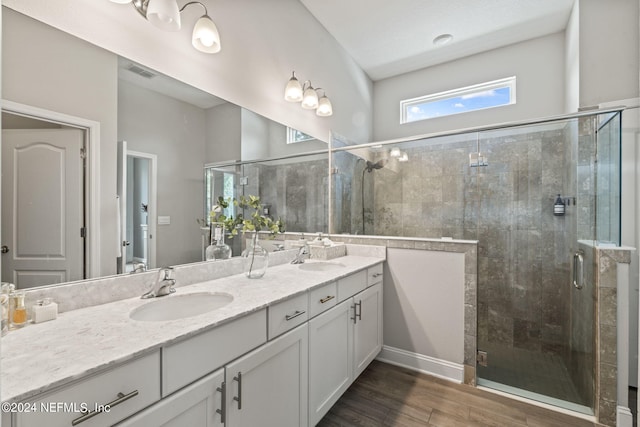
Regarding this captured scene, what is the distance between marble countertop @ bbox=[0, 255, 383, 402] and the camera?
2.24 feet

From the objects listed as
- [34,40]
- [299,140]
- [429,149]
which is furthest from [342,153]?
[34,40]

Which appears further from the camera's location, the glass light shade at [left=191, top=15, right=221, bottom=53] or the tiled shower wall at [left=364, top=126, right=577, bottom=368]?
the tiled shower wall at [left=364, top=126, right=577, bottom=368]

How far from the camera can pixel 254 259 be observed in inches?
71.0

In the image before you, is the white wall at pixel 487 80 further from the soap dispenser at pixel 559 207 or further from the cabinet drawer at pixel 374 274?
the cabinet drawer at pixel 374 274

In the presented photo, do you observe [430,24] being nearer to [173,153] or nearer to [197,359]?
[173,153]

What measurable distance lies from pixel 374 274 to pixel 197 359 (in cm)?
155

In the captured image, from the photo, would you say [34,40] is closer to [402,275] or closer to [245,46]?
[245,46]

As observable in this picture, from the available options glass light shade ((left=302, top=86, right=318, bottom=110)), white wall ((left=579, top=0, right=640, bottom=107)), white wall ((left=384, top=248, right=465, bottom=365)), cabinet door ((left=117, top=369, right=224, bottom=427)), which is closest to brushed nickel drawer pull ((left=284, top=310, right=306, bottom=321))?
cabinet door ((left=117, top=369, right=224, bottom=427))

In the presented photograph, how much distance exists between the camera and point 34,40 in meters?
1.05

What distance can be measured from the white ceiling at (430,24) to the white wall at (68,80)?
1.99 metres

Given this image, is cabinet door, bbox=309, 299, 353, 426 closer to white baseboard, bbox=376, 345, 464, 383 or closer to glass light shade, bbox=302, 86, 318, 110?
white baseboard, bbox=376, 345, 464, 383

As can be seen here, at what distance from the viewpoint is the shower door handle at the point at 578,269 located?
2090 millimetres

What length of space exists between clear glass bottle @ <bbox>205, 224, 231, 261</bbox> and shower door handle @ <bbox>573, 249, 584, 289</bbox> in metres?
2.46

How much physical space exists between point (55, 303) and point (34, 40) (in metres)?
0.96
